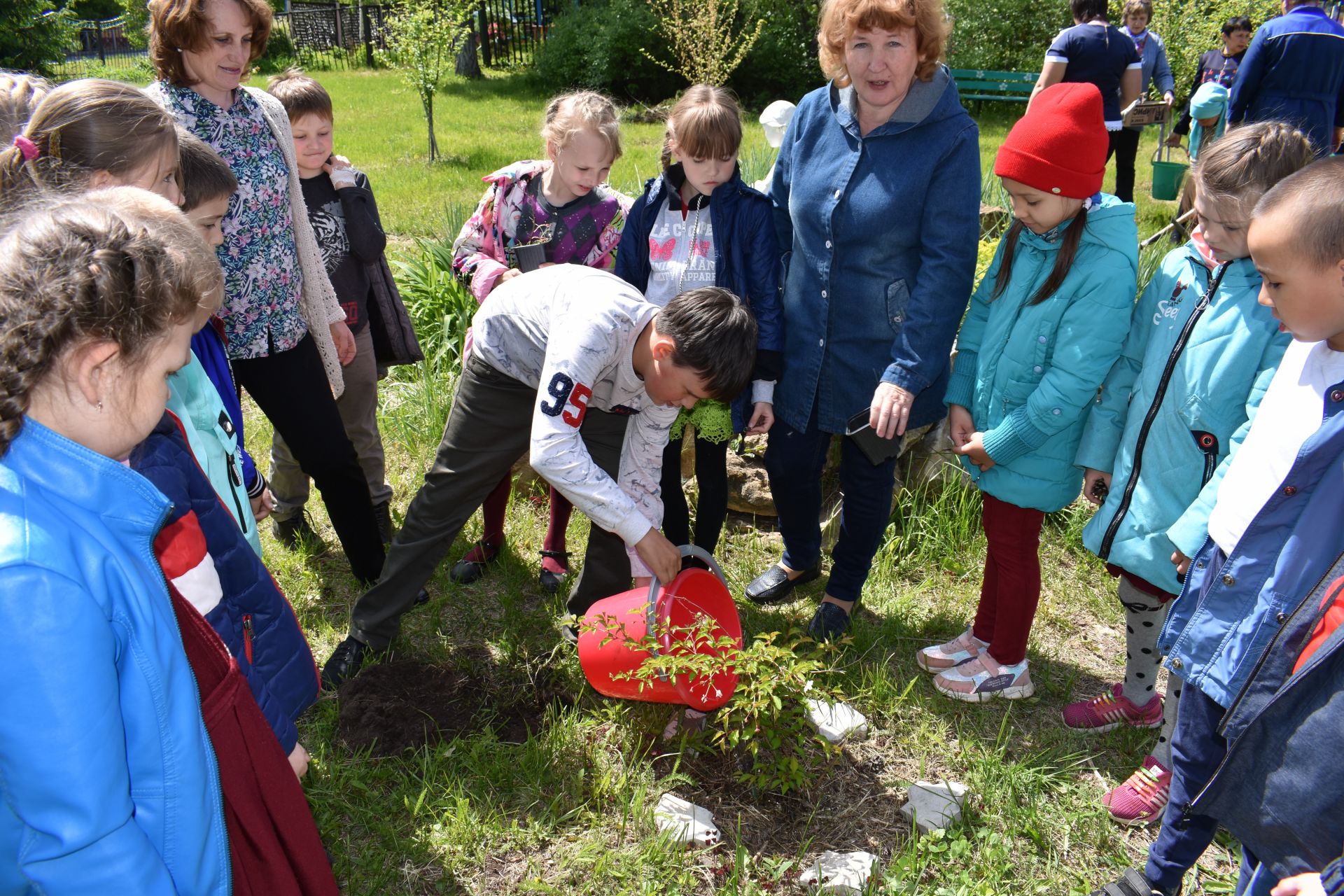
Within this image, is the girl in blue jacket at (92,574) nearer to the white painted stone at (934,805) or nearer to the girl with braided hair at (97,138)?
the girl with braided hair at (97,138)

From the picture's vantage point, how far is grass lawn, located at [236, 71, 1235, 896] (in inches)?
87.2

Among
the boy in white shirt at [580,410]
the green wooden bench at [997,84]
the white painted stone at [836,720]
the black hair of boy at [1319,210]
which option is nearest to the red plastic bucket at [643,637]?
the boy in white shirt at [580,410]

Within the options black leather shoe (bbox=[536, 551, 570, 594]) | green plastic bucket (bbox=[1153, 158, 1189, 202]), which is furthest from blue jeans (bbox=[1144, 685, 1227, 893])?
green plastic bucket (bbox=[1153, 158, 1189, 202])

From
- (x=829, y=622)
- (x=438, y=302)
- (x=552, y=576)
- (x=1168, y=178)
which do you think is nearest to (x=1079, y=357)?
(x=829, y=622)

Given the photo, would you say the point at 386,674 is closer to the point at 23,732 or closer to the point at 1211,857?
the point at 23,732

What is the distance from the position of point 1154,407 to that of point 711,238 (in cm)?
136

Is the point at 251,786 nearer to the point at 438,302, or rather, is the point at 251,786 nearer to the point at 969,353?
the point at 969,353

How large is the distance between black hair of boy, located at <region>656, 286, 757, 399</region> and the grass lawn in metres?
0.78

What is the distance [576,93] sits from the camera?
3.06 meters

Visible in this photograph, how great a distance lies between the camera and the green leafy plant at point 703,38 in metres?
7.61

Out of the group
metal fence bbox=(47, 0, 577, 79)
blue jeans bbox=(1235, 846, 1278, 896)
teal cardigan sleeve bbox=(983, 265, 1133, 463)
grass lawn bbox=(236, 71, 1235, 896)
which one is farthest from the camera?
metal fence bbox=(47, 0, 577, 79)

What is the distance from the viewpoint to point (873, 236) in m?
2.58

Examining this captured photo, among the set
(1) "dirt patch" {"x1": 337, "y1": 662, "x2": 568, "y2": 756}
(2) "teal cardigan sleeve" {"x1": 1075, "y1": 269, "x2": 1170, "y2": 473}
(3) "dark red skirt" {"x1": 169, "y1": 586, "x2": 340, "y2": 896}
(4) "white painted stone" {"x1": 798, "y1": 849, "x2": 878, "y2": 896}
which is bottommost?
(1) "dirt patch" {"x1": 337, "y1": 662, "x2": 568, "y2": 756}

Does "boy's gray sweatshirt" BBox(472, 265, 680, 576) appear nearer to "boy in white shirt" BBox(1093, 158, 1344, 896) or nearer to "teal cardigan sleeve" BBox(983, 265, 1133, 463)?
"teal cardigan sleeve" BBox(983, 265, 1133, 463)
